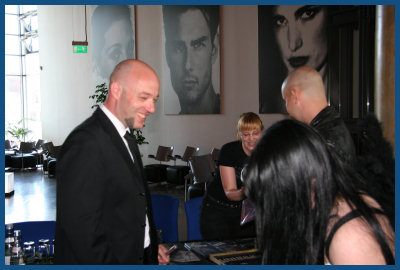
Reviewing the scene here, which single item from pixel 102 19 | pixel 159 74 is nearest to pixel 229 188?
pixel 159 74

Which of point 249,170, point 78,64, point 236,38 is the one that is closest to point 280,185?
point 249,170

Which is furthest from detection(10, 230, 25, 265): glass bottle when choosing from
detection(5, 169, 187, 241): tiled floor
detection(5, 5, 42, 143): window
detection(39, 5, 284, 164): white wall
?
detection(5, 5, 42, 143): window

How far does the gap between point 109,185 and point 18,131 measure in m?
15.1

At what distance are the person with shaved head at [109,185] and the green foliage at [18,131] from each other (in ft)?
48.9

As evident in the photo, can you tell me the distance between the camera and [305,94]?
246 centimetres

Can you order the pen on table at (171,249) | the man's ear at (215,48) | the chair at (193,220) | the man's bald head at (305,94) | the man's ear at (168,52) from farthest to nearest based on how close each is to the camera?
the man's ear at (168,52), the man's ear at (215,48), the chair at (193,220), the man's bald head at (305,94), the pen on table at (171,249)

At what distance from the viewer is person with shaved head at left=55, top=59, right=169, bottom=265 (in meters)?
1.70

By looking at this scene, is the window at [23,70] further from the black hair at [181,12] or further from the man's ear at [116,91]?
the man's ear at [116,91]

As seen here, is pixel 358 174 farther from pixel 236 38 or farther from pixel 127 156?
pixel 236 38

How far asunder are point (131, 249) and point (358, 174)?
1066 millimetres

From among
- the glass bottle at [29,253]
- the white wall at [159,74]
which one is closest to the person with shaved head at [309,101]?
the glass bottle at [29,253]

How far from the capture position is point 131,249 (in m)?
1.85

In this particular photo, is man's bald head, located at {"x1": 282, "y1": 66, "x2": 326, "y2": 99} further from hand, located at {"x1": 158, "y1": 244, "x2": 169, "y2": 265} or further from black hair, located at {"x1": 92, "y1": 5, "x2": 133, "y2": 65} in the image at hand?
black hair, located at {"x1": 92, "y1": 5, "x2": 133, "y2": 65}

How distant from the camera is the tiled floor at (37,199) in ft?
22.8
